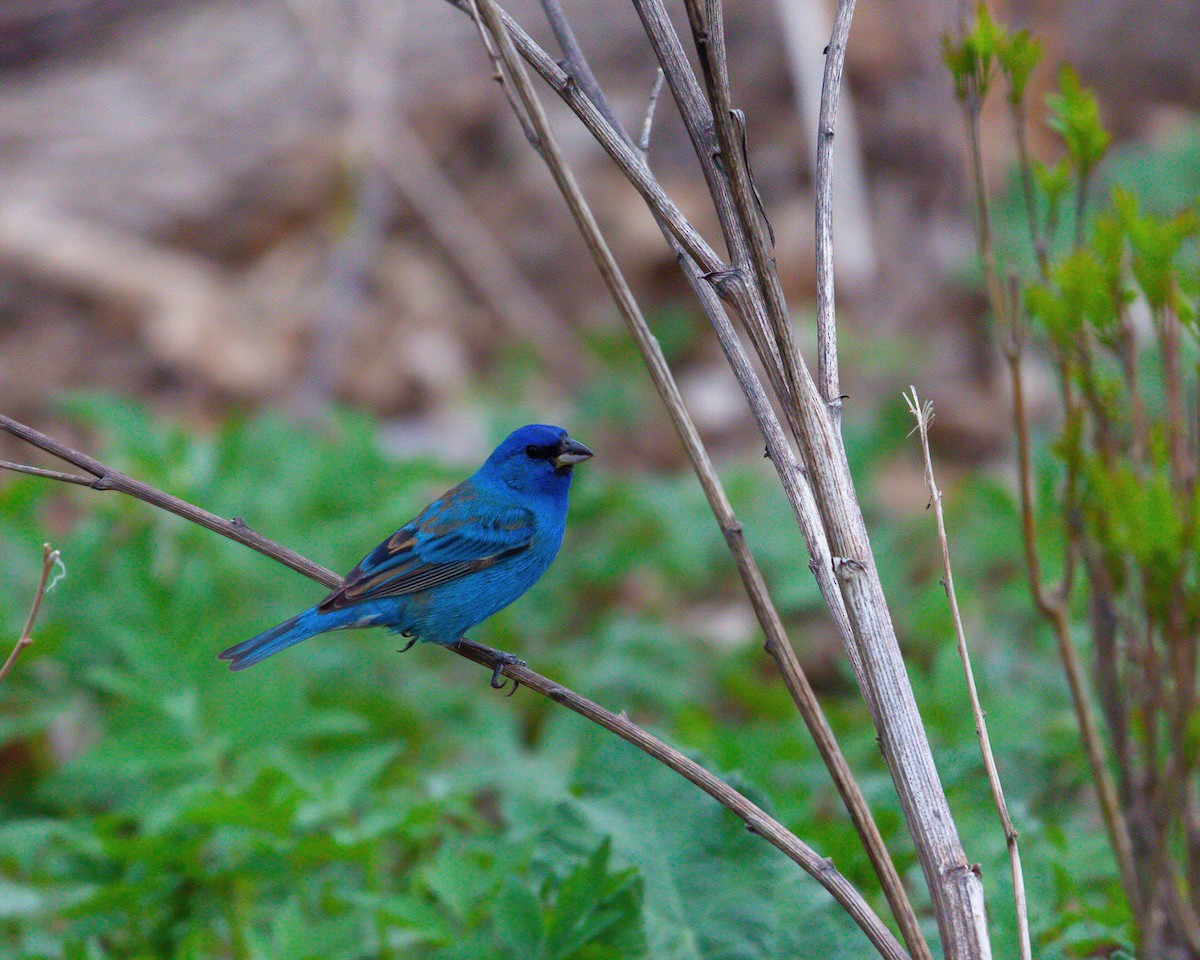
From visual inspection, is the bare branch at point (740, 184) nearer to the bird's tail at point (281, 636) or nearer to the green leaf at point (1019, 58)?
the green leaf at point (1019, 58)

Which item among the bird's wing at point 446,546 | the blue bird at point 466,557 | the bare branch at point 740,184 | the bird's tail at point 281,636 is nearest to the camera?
the bare branch at point 740,184

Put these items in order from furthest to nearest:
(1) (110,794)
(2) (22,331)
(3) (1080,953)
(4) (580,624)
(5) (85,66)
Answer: (5) (85,66) < (2) (22,331) < (4) (580,624) < (1) (110,794) < (3) (1080,953)

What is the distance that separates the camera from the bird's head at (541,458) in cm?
301

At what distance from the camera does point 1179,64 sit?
816 cm

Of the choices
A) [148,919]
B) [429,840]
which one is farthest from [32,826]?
[429,840]

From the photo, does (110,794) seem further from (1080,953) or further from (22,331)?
(22,331)

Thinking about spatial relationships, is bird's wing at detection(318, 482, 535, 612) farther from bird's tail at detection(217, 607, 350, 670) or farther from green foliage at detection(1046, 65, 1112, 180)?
green foliage at detection(1046, 65, 1112, 180)

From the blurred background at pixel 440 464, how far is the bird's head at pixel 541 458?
77cm

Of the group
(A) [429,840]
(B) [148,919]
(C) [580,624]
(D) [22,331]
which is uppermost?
(D) [22,331]

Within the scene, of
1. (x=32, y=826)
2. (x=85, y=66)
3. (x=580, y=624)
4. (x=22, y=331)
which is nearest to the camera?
(x=32, y=826)

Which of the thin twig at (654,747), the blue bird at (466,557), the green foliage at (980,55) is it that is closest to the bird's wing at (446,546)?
the blue bird at (466,557)

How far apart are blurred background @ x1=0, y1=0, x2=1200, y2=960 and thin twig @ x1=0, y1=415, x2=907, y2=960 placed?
0.41 meters

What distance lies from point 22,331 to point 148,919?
551cm

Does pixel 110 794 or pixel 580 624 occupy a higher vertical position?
pixel 580 624
